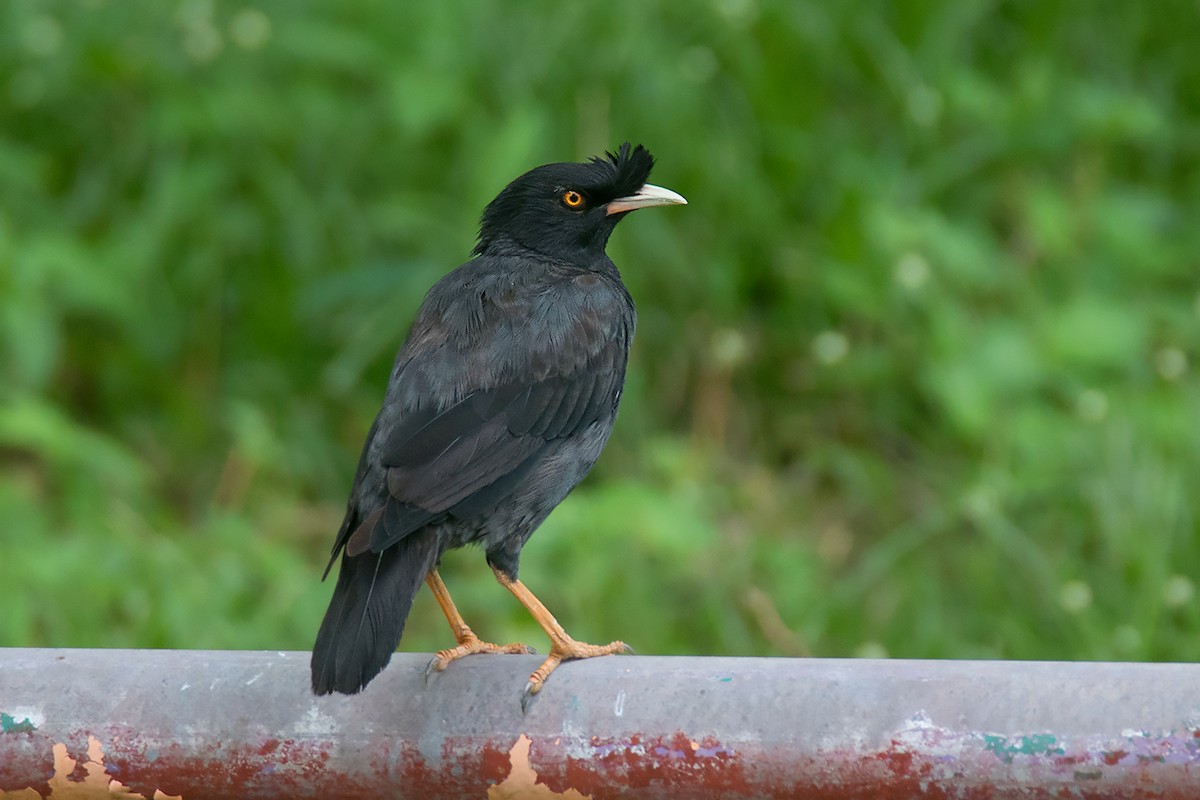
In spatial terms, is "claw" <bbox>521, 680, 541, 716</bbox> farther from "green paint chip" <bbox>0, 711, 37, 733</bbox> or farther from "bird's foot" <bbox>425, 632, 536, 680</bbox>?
"green paint chip" <bbox>0, 711, 37, 733</bbox>

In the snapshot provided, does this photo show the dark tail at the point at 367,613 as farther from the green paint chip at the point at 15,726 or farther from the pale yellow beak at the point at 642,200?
the pale yellow beak at the point at 642,200

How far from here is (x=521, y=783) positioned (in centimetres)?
194

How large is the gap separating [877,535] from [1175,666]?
3.64 meters

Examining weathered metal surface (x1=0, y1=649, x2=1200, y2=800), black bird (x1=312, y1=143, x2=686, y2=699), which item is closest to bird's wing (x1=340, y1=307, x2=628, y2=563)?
black bird (x1=312, y1=143, x2=686, y2=699)

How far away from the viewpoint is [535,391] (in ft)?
10.6

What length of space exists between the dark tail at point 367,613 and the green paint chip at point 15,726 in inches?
14.0

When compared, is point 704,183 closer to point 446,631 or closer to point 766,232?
point 766,232

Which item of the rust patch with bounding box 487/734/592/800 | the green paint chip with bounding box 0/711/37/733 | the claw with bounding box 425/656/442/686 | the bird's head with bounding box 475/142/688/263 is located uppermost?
the bird's head with bounding box 475/142/688/263

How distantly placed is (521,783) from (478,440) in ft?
3.99

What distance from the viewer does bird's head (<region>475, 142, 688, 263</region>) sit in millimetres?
3715

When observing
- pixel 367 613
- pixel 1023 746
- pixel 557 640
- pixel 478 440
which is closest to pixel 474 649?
pixel 557 640

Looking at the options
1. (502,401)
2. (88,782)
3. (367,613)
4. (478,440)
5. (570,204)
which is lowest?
(88,782)

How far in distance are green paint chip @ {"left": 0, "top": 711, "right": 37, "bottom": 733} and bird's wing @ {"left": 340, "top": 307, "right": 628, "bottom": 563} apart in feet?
2.61

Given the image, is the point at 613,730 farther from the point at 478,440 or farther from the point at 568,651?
the point at 478,440
